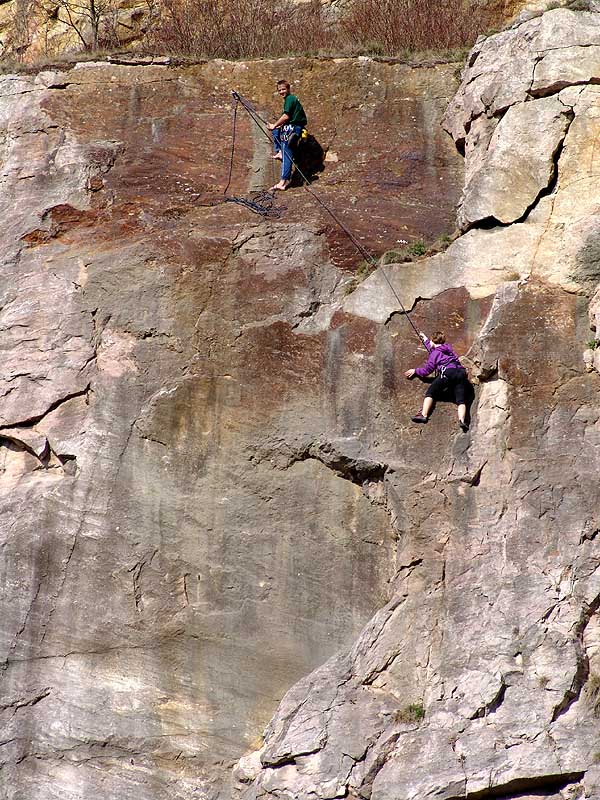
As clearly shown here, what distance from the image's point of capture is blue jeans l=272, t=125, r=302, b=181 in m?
15.4

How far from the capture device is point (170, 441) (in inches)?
517

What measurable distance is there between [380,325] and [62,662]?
521 centimetres

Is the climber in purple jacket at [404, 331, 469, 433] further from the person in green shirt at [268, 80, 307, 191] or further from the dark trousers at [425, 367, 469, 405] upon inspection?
the person in green shirt at [268, 80, 307, 191]

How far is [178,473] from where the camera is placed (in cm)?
1305

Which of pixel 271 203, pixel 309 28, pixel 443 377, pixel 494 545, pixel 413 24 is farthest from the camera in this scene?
pixel 309 28

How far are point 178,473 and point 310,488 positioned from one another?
150cm

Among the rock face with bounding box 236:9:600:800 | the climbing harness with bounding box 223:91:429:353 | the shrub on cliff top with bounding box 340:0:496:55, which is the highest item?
the shrub on cliff top with bounding box 340:0:496:55

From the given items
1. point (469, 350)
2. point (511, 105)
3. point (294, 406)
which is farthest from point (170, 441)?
point (511, 105)

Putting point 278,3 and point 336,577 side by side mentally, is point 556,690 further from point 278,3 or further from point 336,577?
point 278,3

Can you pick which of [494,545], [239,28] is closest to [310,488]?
[494,545]

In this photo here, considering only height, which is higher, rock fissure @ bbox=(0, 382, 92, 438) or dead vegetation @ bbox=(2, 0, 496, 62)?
dead vegetation @ bbox=(2, 0, 496, 62)

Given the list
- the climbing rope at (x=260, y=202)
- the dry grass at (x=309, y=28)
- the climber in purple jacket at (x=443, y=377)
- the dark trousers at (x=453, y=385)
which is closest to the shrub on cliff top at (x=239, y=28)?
the dry grass at (x=309, y=28)

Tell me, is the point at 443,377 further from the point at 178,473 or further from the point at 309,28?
the point at 309,28

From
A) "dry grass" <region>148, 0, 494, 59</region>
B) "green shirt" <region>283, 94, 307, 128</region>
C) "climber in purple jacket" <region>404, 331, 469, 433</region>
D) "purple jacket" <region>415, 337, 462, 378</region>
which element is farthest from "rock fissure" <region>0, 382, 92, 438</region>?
"dry grass" <region>148, 0, 494, 59</region>
